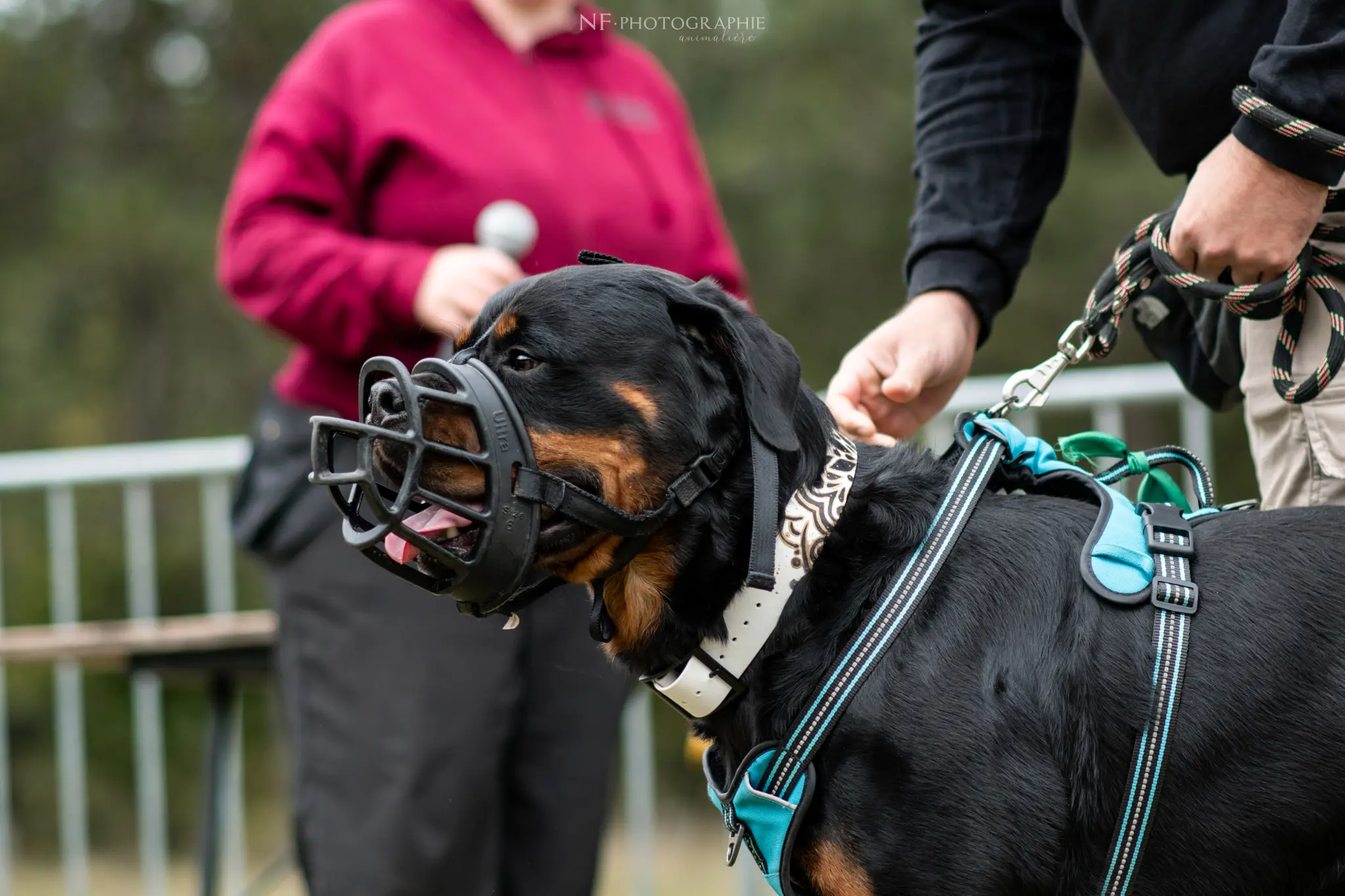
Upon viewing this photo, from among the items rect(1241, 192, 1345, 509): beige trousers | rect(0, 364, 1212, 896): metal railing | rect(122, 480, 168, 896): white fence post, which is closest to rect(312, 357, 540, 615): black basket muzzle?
rect(1241, 192, 1345, 509): beige trousers

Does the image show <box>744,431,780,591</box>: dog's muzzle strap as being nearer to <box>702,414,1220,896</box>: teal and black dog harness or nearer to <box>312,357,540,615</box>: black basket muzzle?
<box>702,414,1220,896</box>: teal and black dog harness

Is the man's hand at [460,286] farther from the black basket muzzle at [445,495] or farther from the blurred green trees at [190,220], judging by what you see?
the blurred green trees at [190,220]

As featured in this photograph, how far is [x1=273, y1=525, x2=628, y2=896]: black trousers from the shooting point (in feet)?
10.0

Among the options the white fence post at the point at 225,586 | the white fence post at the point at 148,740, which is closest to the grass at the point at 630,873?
the white fence post at the point at 225,586

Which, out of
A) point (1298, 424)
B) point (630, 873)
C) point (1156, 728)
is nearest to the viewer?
point (1156, 728)

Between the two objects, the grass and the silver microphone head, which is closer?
the silver microphone head

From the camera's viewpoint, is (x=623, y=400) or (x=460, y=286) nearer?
(x=623, y=400)

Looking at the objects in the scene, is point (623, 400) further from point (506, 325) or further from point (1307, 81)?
point (1307, 81)

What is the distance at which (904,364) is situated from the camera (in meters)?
2.49

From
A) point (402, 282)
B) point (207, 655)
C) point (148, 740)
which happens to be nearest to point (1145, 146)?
point (402, 282)

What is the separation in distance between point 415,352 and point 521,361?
121 cm

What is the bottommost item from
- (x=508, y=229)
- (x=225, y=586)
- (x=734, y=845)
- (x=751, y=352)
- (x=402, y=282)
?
(x=225, y=586)

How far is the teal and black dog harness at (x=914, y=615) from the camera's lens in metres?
1.93

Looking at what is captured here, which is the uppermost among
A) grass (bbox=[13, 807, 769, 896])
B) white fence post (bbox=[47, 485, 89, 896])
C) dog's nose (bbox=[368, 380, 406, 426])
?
dog's nose (bbox=[368, 380, 406, 426])
